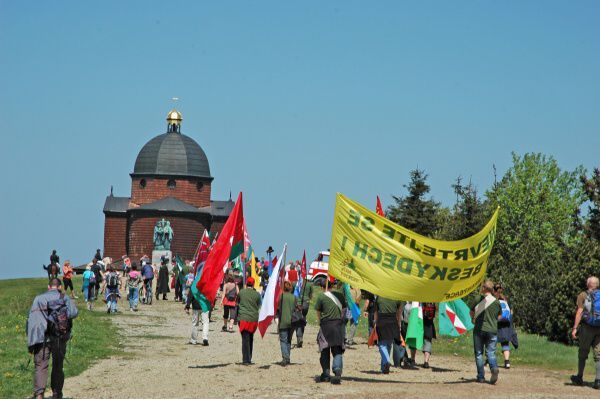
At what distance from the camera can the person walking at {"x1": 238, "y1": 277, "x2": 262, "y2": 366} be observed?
2306 cm

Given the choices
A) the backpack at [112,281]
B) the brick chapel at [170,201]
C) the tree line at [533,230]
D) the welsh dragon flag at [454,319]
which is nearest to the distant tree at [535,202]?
the tree line at [533,230]

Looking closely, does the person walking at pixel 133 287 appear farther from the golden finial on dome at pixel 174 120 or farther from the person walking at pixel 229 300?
the golden finial on dome at pixel 174 120

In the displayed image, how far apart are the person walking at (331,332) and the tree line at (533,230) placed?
13.3 m

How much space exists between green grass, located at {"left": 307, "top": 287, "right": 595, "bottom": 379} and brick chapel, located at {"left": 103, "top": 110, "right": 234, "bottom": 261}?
6209 centimetres

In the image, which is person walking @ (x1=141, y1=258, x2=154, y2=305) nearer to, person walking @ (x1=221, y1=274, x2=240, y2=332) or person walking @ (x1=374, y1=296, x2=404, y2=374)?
person walking @ (x1=221, y1=274, x2=240, y2=332)

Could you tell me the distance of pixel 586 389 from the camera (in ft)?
67.4

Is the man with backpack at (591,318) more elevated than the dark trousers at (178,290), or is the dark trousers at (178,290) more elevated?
the dark trousers at (178,290)

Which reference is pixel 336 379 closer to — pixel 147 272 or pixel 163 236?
pixel 147 272

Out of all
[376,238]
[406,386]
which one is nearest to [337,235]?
[376,238]

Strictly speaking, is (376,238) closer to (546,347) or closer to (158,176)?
(546,347)

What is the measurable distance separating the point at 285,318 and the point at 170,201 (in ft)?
242

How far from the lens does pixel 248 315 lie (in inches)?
908

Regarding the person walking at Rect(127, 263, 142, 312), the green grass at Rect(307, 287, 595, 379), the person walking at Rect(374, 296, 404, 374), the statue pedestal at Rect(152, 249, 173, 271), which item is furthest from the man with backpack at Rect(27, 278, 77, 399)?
the statue pedestal at Rect(152, 249, 173, 271)

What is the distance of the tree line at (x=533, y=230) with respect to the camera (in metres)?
33.0
